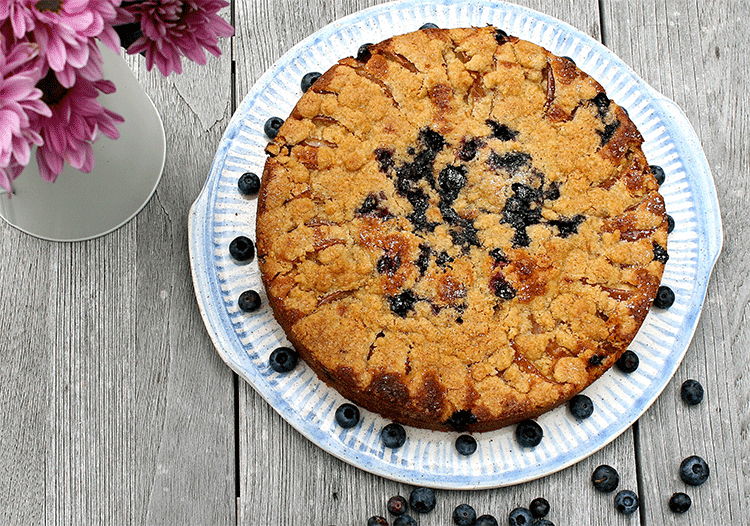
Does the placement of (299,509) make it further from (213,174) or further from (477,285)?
(213,174)

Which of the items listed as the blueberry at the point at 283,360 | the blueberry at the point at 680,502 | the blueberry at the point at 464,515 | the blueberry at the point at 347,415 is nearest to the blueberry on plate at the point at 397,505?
the blueberry at the point at 464,515

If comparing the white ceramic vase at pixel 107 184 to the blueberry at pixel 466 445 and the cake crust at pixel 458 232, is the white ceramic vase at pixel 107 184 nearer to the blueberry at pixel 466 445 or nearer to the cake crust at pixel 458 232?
the cake crust at pixel 458 232

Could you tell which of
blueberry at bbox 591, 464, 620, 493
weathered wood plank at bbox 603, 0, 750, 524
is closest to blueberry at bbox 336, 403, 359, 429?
blueberry at bbox 591, 464, 620, 493

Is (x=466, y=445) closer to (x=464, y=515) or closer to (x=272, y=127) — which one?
(x=464, y=515)

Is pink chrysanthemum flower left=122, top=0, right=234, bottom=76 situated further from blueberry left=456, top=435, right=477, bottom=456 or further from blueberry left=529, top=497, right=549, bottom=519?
blueberry left=529, top=497, right=549, bottom=519

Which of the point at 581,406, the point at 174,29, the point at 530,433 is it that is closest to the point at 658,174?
the point at 581,406
